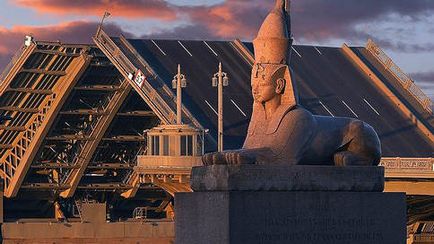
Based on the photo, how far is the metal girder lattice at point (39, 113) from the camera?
107 metres

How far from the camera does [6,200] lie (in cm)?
12119

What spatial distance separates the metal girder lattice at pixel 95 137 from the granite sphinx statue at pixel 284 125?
7846cm

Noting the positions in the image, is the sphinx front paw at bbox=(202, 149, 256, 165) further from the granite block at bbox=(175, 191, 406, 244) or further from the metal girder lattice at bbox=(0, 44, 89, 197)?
the metal girder lattice at bbox=(0, 44, 89, 197)

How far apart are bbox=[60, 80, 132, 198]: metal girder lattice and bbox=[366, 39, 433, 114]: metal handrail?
2120 cm

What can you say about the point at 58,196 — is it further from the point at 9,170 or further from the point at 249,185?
the point at 249,185

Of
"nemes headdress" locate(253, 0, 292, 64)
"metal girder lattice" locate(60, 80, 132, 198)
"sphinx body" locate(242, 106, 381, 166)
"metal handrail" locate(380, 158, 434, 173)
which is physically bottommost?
"sphinx body" locate(242, 106, 381, 166)

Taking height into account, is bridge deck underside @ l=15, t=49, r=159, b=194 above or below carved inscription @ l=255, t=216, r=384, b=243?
above

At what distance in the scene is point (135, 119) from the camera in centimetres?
11756

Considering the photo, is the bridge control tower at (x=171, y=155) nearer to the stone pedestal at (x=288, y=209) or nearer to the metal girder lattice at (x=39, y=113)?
the metal girder lattice at (x=39, y=113)

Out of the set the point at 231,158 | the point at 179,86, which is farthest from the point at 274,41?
the point at 179,86

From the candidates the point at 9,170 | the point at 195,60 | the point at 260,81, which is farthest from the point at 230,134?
the point at 260,81

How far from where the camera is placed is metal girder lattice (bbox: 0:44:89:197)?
107 metres

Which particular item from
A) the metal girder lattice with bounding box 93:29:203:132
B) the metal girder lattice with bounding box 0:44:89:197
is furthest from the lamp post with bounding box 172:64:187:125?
the metal girder lattice with bounding box 0:44:89:197

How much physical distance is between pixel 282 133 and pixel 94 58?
78.2 metres
